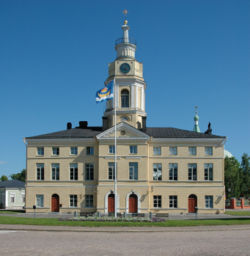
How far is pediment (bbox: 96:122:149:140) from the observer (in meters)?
50.4

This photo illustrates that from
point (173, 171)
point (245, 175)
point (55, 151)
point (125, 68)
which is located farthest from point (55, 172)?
point (245, 175)

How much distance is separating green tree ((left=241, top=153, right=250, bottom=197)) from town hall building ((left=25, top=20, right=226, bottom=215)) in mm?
41250

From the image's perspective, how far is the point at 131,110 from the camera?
53.8 metres

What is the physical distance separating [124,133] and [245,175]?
51.5 m

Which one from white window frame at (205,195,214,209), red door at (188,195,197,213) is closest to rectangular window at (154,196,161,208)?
red door at (188,195,197,213)

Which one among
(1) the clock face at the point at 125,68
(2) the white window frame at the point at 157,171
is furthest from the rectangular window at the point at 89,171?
(1) the clock face at the point at 125,68

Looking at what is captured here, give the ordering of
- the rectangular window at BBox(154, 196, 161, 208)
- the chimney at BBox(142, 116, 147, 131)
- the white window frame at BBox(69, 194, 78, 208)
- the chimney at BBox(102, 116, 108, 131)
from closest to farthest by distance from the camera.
→ the rectangular window at BBox(154, 196, 161, 208) < the white window frame at BBox(69, 194, 78, 208) < the chimney at BBox(142, 116, 147, 131) < the chimney at BBox(102, 116, 108, 131)

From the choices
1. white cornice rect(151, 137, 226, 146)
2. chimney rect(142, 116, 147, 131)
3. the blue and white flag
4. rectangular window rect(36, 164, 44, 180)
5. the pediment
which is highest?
the blue and white flag

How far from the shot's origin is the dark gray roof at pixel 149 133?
5228 cm

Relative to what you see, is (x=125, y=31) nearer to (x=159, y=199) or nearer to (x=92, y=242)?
(x=159, y=199)

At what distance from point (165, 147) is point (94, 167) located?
9.33 metres

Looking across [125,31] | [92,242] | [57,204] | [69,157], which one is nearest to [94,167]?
[69,157]

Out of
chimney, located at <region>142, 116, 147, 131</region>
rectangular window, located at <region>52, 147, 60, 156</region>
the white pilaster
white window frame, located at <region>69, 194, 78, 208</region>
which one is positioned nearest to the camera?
white window frame, located at <region>69, 194, 78, 208</region>

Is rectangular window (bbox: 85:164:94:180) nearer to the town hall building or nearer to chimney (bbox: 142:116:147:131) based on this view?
the town hall building
